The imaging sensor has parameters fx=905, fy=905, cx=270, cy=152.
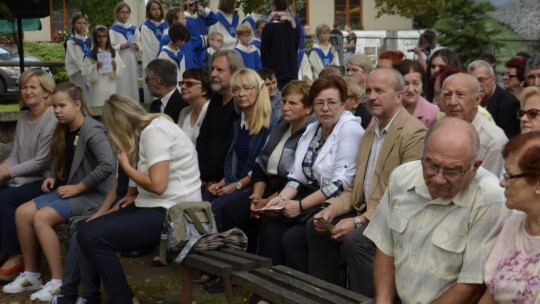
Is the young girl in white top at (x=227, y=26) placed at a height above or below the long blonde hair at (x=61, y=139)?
above

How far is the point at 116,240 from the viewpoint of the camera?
20.5 ft

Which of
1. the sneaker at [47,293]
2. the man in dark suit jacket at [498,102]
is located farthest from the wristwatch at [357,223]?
the sneaker at [47,293]

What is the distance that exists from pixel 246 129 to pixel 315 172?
1258 mm

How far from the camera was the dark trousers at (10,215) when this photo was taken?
304 inches

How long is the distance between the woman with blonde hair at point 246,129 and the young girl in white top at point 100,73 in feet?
18.0

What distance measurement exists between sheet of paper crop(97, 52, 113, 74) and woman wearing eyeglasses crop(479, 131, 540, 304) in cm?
923

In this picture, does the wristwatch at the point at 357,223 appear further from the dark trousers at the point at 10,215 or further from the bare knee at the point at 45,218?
the dark trousers at the point at 10,215

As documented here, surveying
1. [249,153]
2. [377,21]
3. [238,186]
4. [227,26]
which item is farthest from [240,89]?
[377,21]

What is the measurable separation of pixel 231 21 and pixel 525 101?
8.53 metres

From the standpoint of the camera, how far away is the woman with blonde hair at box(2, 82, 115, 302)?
7320mm

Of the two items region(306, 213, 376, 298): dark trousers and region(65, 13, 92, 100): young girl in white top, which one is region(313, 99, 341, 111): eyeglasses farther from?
region(65, 13, 92, 100): young girl in white top

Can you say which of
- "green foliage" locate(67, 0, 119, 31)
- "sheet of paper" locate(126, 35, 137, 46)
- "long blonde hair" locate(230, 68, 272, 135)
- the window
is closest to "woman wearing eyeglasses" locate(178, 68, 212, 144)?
"long blonde hair" locate(230, 68, 272, 135)

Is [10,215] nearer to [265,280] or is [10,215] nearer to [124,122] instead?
[124,122]

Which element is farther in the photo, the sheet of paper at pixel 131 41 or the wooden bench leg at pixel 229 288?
the sheet of paper at pixel 131 41
